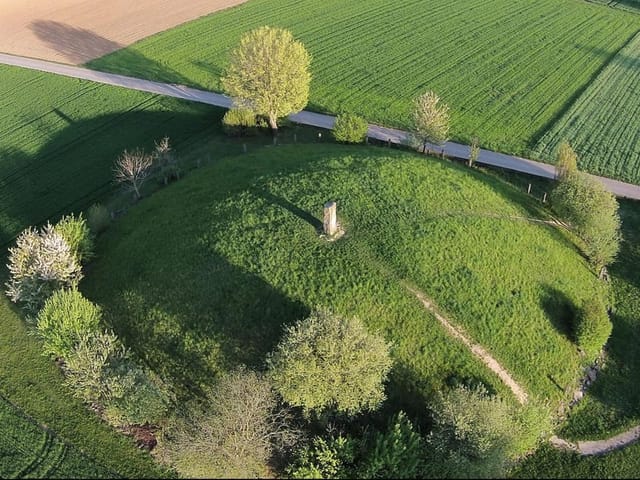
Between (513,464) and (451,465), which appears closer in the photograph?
(451,465)

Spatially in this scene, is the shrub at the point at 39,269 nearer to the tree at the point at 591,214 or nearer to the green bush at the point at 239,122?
the green bush at the point at 239,122

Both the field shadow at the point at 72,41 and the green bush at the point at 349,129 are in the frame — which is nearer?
the green bush at the point at 349,129

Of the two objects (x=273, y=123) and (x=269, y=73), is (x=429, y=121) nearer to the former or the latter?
(x=269, y=73)

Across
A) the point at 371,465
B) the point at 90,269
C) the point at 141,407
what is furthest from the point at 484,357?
the point at 90,269

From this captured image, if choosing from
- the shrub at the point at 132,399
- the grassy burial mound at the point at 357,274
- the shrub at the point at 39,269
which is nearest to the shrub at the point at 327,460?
the grassy burial mound at the point at 357,274

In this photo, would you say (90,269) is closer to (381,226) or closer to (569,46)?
(381,226)

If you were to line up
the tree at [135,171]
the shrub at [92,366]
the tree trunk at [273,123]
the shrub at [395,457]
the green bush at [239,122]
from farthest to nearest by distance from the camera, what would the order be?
the green bush at [239,122] < the tree trunk at [273,123] < the tree at [135,171] < the shrub at [92,366] < the shrub at [395,457]
